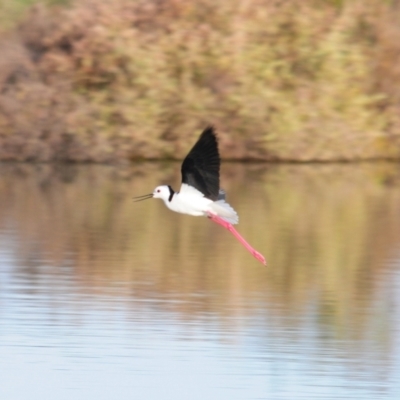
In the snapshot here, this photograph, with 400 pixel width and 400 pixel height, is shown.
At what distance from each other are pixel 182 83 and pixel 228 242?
8.35 m

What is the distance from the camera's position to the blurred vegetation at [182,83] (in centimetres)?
1997

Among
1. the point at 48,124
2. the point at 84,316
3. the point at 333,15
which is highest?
the point at 333,15

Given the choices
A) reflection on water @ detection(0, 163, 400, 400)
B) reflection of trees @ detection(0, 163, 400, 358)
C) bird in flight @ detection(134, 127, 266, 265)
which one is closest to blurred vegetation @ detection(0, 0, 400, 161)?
reflection of trees @ detection(0, 163, 400, 358)

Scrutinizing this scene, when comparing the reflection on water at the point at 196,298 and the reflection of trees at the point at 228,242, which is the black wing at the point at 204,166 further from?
the reflection of trees at the point at 228,242

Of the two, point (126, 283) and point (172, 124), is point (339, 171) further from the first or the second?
point (126, 283)

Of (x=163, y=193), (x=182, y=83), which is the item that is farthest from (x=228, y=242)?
(x=182, y=83)

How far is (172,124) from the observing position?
67.1 feet

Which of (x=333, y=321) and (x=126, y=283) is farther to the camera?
(x=126, y=283)

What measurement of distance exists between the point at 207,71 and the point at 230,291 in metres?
11.8

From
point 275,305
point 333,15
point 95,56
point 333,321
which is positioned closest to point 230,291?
point 275,305

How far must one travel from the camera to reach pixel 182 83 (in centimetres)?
2069

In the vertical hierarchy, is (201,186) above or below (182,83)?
below

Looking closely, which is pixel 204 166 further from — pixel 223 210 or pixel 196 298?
pixel 196 298

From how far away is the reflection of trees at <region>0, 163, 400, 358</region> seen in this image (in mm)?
9156
